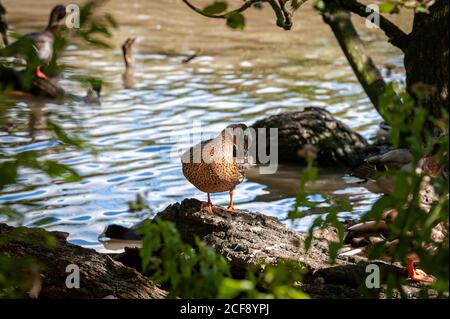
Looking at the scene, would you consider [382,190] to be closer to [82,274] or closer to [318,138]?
[318,138]

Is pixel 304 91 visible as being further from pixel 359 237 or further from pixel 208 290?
pixel 208 290

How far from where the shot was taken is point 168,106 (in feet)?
41.7

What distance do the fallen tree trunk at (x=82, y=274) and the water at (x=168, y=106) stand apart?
0.18 m

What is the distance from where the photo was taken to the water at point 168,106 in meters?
8.44

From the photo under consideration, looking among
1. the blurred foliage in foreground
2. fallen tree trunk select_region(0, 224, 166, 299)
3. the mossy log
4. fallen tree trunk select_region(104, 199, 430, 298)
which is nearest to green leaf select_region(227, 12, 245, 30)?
the blurred foliage in foreground

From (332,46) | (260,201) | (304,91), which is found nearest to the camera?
(260,201)

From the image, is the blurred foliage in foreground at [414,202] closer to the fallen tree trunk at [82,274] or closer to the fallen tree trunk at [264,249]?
the fallen tree trunk at [264,249]

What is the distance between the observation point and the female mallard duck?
19.6ft

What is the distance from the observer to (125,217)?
Answer: 26.7 feet

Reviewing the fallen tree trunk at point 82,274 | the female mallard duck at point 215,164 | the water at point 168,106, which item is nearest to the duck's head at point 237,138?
the female mallard duck at point 215,164

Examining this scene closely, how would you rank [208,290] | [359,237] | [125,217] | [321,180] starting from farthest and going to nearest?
1. [321,180]
2. [125,217]
3. [359,237]
4. [208,290]
